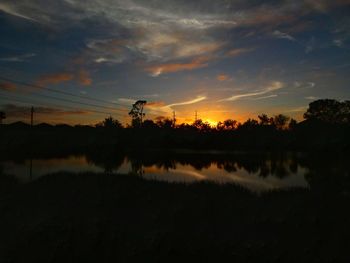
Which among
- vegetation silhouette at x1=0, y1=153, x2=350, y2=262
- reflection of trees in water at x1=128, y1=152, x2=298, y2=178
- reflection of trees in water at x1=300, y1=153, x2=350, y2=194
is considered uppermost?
reflection of trees in water at x1=128, y1=152, x2=298, y2=178

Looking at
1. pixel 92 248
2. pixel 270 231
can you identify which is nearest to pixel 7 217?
pixel 92 248

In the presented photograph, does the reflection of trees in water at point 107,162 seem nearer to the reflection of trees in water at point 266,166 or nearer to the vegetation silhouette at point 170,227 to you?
the reflection of trees in water at point 266,166

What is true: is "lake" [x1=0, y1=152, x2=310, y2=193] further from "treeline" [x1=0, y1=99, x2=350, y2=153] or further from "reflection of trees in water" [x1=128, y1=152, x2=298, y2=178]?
"treeline" [x1=0, y1=99, x2=350, y2=153]

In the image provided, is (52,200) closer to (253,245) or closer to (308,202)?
(253,245)

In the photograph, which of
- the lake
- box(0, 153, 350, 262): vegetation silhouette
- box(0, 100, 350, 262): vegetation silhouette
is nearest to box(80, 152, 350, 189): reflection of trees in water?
the lake

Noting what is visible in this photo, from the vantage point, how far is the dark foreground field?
49.4 ft

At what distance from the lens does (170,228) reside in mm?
16719

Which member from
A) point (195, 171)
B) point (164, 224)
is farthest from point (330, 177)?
point (164, 224)

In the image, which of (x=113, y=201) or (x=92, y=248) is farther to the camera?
(x=113, y=201)

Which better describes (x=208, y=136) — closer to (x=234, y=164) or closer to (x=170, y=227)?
(x=234, y=164)

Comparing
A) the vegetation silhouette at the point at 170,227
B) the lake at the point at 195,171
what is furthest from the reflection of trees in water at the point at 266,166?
the vegetation silhouette at the point at 170,227

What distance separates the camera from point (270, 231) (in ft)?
55.5

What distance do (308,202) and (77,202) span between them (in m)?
14.6

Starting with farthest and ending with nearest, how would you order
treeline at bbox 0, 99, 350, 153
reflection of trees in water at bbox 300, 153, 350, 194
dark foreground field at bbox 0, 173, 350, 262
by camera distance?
1. treeline at bbox 0, 99, 350, 153
2. reflection of trees in water at bbox 300, 153, 350, 194
3. dark foreground field at bbox 0, 173, 350, 262
